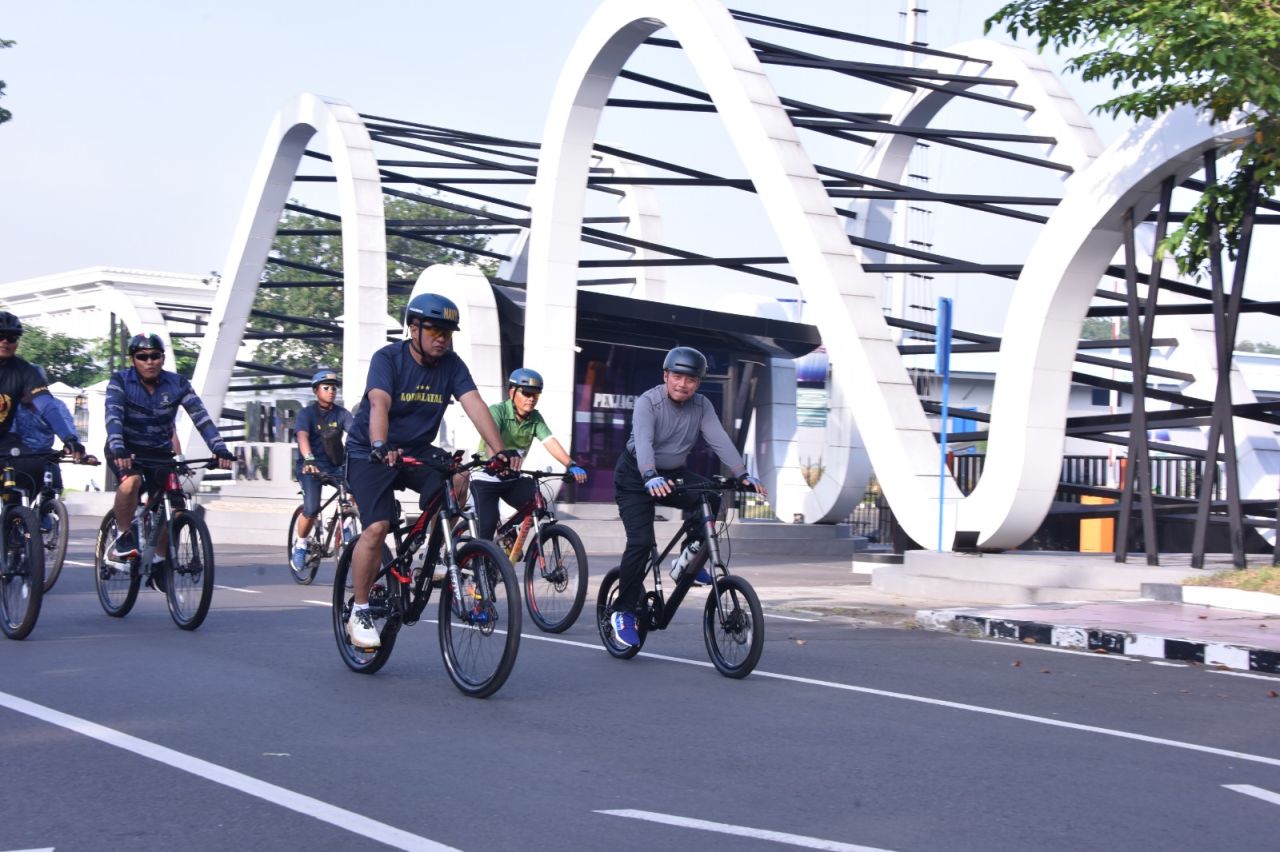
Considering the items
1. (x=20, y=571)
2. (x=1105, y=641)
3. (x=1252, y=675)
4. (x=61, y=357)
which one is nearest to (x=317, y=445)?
(x=20, y=571)

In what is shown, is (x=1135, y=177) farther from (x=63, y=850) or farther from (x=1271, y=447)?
(x=63, y=850)

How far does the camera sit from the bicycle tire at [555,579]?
10625 mm

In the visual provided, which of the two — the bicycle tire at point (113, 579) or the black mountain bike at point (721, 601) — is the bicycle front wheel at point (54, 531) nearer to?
the bicycle tire at point (113, 579)

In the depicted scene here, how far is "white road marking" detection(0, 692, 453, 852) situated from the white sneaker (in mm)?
1551

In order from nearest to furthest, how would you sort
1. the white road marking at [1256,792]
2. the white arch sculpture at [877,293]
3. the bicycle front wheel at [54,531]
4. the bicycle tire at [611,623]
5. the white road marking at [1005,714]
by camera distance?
1. the white road marking at [1256,792]
2. the white road marking at [1005,714]
3. the bicycle tire at [611,623]
4. the bicycle front wheel at [54,531]
5. the white arch sculpture at [877,293]

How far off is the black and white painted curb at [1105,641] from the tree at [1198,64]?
3663 millimetres

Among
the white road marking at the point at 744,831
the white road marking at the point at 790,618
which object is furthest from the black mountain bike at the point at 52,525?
the white road marking at the point at 744,831

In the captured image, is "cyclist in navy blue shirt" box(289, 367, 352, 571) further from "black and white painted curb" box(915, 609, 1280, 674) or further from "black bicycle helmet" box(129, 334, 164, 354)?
"black and white painted curb" box(915, 609, 1280, 674)

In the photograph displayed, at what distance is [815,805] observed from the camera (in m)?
5.37

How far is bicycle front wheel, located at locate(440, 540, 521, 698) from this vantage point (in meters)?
7.19

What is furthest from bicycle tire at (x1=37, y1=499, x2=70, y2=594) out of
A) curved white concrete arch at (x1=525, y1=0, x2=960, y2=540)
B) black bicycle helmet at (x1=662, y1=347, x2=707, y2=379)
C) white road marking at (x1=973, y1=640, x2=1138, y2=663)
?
curved white concrete arch at (x1=525, y1=0, x2=960, y2=540)

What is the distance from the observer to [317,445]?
51.2 feet

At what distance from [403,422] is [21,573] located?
3309 mm

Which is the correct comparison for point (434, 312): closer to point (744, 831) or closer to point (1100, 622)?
point (744, 831)
